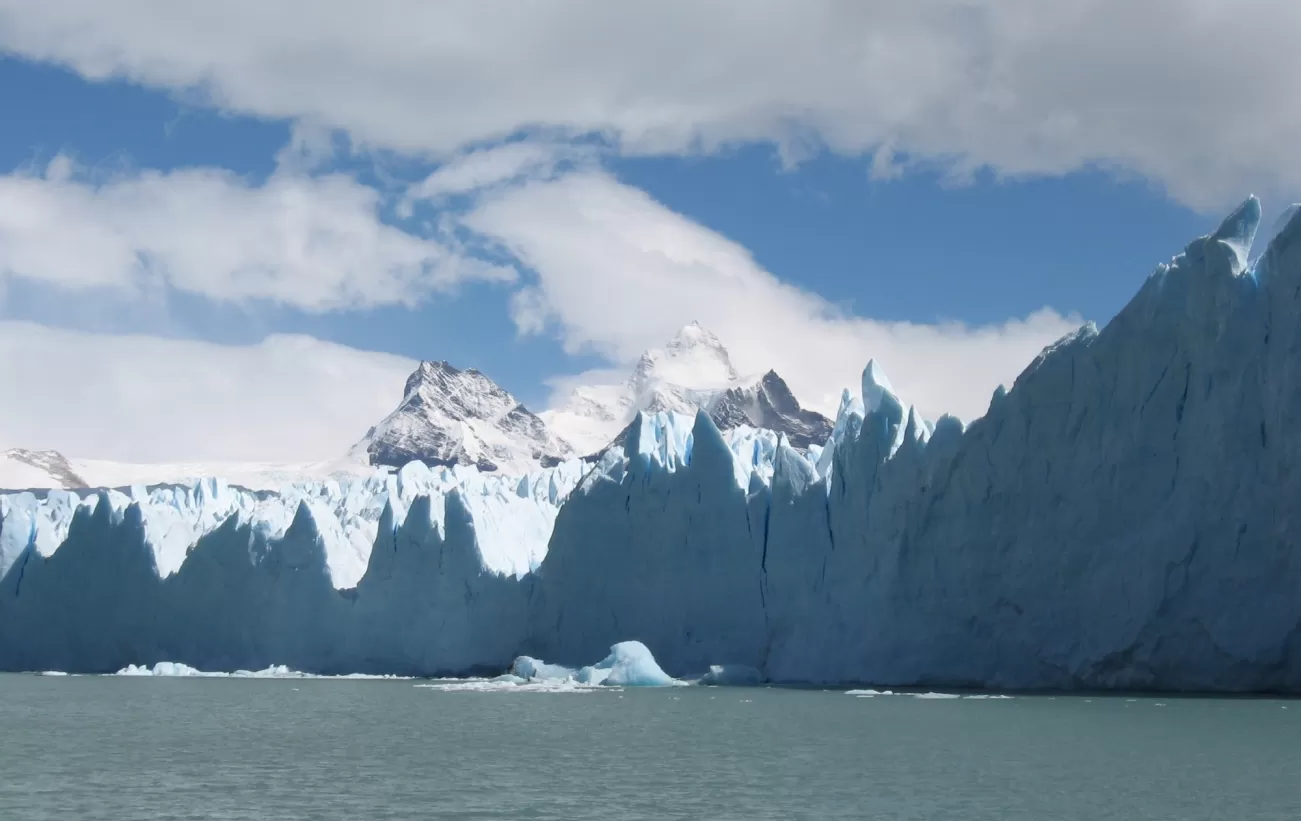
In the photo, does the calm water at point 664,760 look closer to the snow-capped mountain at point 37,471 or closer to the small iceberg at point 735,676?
the small iceberg at point 735,676

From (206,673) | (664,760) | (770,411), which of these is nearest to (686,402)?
(770,411)

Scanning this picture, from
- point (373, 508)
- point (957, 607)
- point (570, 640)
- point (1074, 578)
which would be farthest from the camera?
point (373, 508)

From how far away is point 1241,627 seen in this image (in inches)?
917

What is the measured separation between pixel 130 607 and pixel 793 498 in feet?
70.8

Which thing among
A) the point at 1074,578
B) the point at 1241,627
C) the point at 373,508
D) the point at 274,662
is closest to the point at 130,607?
the point at 274,662

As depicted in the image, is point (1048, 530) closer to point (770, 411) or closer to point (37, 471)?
point (37, 471)

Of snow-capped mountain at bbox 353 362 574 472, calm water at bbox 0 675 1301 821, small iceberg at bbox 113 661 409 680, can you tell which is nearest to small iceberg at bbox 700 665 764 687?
calm water at bbox 0 675 1301 821

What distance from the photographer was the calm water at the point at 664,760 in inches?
489

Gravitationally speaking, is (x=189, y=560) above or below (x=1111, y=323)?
below

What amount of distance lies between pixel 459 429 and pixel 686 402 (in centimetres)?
2976

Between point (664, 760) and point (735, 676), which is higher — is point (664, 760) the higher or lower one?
the lower one

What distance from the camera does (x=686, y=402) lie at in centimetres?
15362

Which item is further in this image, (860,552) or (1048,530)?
(860,552)

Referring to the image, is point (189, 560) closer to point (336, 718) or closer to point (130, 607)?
point (130, 607)
